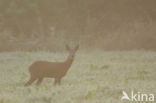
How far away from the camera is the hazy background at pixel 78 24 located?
2864 cm

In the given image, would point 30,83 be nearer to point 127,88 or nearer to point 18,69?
point 127,88

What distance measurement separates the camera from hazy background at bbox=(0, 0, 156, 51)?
1128 inches

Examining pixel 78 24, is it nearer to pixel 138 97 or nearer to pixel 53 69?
pixel 53 69

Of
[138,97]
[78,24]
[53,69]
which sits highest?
[53,69]

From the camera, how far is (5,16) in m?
31.8

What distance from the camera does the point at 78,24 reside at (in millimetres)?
33344

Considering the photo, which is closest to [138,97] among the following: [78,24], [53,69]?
[53,69]

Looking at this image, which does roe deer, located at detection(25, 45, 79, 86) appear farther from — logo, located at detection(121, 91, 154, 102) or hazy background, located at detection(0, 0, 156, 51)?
hazy background, located at detection(0, 0, 156, 51)

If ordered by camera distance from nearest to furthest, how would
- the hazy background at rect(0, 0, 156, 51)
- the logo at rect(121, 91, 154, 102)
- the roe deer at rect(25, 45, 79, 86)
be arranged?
the logo at rect(121, 91, 154, 102), the roe deer at rect(25, 45, 79, 86), the hazy background at rect(0, 0, 156, 51)

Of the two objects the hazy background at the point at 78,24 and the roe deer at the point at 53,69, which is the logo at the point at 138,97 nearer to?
the roe deer at the point at 53,69

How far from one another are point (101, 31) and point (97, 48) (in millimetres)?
5065

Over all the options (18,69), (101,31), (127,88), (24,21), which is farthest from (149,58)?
(24,21)

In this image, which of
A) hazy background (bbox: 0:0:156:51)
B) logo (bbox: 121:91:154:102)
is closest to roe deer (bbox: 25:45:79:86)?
logo (bbox: 121:91:154:102)

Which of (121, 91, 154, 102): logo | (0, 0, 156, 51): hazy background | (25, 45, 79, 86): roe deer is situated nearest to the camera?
(121, 91, 154, 102): logo
